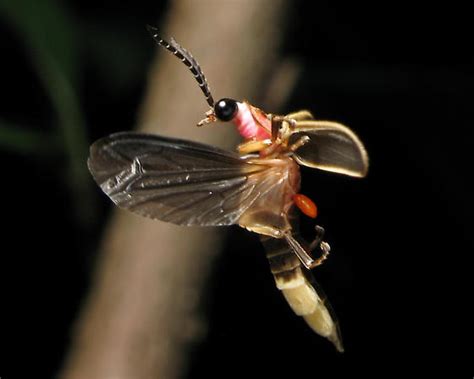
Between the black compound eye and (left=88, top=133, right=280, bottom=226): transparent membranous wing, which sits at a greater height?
the black compound eye

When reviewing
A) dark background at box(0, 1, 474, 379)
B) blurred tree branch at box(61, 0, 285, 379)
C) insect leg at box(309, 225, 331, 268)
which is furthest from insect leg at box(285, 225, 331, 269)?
dark background at box(0, 1, 474, 379)

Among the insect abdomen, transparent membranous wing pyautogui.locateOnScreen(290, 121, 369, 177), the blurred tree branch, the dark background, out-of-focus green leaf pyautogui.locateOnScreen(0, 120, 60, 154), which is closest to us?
transparent membranous wing pyautogui.locateOnScreen(290, 121, 369, 177)

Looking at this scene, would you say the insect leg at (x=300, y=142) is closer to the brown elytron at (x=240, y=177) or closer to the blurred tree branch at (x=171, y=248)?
the brown elytron at (x=240, y=177)

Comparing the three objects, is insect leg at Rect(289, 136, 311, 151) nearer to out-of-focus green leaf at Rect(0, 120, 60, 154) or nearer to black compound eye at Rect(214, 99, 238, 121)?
black compound eye at Rect(214, 99, 238, 121)

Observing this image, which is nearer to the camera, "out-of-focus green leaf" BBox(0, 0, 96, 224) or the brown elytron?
the brown elytron

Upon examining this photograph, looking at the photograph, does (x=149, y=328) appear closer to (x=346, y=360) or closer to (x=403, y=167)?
(x=346, y=360)

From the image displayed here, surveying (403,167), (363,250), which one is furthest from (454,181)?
(363,250)

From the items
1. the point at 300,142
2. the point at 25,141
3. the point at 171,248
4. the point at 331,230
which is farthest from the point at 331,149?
the point at 331,230

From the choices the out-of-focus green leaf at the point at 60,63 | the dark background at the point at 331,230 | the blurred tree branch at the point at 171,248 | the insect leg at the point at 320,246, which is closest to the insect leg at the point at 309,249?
the insect leg at the point at 320,246
